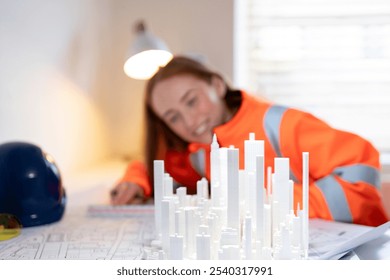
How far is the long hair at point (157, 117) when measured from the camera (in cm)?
87

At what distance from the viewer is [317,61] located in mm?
1342

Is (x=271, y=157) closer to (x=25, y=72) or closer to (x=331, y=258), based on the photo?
(x=331, y=258)

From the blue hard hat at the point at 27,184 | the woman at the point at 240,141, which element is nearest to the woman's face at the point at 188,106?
the woman at the point at 240,141

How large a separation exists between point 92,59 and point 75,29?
122 mm

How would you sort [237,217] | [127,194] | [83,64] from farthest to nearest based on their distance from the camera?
[83,64]
[127,194]
[237,217]

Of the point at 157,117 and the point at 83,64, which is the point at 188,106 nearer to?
the point at 157,117

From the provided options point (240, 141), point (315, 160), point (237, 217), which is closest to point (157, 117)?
point (240, 141)

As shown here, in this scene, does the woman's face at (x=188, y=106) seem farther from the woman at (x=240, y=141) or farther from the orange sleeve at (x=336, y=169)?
the orange sleeve at (x=336, y=169)

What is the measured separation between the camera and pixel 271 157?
73cm

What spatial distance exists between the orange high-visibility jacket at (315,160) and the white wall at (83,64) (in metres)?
0.21

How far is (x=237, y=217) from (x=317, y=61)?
1002 mm

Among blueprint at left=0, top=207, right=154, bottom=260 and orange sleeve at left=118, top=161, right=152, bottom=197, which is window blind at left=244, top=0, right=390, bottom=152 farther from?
blueprint at left=0, top=207, right=154, bottom=260

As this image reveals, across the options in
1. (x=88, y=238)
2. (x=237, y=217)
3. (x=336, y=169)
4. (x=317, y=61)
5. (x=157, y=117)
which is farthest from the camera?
(x=317, y=61)

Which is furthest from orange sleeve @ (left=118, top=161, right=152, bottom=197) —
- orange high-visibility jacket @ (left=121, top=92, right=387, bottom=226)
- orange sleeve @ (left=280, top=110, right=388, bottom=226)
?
orange sleeve @ (left=280, top=110, right=388, bottom=226)
